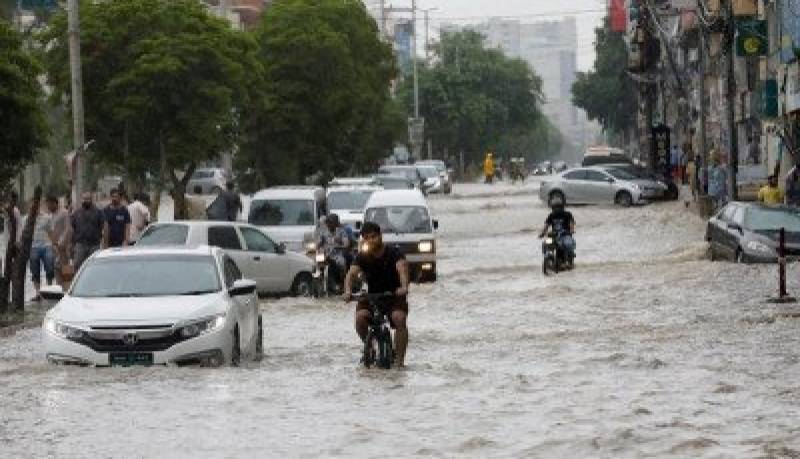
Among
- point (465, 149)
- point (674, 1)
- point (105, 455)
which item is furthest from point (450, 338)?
point (465, 149)

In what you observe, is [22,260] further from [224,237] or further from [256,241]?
A: [256,241]

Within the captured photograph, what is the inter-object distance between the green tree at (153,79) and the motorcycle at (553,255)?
41.0 ft

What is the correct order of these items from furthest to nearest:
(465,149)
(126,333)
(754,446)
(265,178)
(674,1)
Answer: (465,149)
(674,1)
(265,178)
(126,333)
(754,446)

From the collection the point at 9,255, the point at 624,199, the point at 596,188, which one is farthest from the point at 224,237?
the point at 596,188

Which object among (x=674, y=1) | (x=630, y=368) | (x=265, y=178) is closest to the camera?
(x=630, y=368)

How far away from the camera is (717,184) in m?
53.9

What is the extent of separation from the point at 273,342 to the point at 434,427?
33.0 ft

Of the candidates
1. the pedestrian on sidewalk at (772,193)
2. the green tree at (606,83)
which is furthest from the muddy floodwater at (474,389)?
the green tree at (606,83)

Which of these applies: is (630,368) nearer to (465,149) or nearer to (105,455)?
(105,455)

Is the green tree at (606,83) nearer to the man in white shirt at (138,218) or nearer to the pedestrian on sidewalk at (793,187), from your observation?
the pedestrian on sidewalk at (793,187)

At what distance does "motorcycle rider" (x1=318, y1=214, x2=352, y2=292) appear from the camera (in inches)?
1262

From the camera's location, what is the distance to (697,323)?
86.2 ft

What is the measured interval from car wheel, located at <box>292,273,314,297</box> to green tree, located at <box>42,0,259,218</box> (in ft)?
47.5

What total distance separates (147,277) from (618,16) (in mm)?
108053
